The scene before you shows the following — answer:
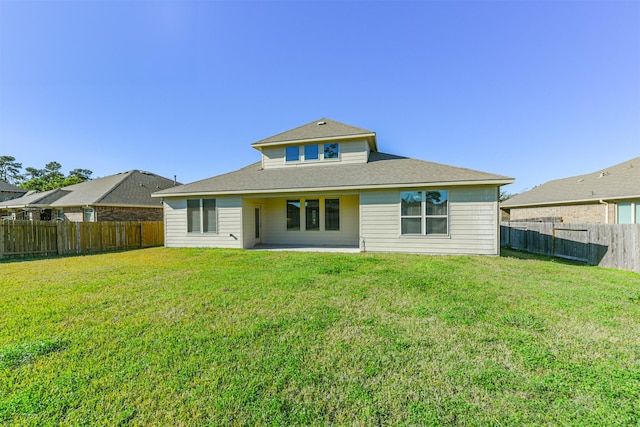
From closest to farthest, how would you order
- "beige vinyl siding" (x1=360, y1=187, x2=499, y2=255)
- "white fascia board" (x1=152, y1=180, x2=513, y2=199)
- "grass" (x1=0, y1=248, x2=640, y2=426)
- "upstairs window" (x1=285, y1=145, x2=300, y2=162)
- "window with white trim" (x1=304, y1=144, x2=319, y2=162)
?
"grass" (x1=0, y1=248, x2=640, y2=426) → "white fascia board" (x1=152, y1=180, x2=513, y2=199) → "beige vinyl siding" (x1=360, y1=187, x2=499, y2=255) → "window with white trim" (x1=304, y1=144, x2=319, y2=162) → "upstairs window" (x1=285, y1=145, x2=300, y2=162)

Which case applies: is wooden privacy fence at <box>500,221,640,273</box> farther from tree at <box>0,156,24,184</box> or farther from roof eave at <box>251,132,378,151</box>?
tree at <box>0,156,24,184</box>

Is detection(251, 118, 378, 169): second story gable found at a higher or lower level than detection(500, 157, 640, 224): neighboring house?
higher

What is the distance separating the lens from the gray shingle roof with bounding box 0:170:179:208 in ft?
50.7

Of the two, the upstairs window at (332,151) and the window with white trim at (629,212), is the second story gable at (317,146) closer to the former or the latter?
the upstairs window at (332,151)

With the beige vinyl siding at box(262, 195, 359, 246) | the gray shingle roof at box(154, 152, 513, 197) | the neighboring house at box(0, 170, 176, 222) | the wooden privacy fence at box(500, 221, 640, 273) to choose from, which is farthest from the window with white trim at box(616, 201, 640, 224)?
the neighboring house at box(0, 170, 176, 222)

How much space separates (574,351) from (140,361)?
4.96 meters

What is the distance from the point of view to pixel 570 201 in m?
15.1

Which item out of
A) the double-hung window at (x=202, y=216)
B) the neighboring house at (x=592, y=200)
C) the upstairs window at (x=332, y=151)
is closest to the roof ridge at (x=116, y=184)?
the double-hung window at (x=202, y=216)

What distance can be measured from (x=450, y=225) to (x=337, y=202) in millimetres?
5054

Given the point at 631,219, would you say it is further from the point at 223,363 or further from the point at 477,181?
the point at 223,363

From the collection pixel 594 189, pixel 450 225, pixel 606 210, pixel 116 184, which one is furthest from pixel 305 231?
pixel 594 189

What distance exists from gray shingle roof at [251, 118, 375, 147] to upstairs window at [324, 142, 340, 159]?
514 millimetres

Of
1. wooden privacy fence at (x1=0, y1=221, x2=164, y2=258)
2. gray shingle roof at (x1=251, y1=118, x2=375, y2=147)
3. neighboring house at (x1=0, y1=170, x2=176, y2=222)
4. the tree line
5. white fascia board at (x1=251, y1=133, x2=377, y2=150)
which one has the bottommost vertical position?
wooden privacy fence at (x1=0, y1=221, x2=164, y2=258)

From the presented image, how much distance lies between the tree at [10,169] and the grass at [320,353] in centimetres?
6930
